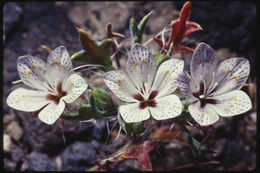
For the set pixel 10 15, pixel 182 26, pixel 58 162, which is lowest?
pixel 58 162

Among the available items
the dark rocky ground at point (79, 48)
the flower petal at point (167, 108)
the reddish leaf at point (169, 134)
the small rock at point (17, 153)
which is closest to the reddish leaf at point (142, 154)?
the reddish leaf at point (169, 134)

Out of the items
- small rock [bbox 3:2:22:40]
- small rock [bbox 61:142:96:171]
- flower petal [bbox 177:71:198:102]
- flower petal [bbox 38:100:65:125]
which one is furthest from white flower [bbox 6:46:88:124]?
small rock [bbox 3:2:22:40]

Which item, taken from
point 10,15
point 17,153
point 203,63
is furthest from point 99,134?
point 10,15

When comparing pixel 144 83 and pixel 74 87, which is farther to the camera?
pixel 144 83

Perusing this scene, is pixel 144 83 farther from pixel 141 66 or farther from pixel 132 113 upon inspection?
pixel 132 113

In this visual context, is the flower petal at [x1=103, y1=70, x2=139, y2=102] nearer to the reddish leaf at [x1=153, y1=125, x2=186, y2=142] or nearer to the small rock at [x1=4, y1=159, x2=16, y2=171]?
the reddish leaf at [x1=153, y1=125, x2=186, y2=142]

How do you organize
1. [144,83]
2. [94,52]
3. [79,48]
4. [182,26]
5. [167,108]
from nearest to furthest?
[167,108], [144,83], [94,52], [182,26], [79,48]
